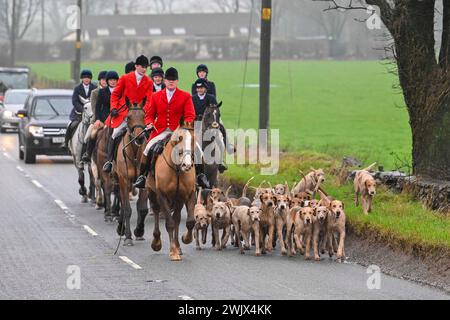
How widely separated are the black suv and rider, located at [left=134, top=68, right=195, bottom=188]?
50.7 ft

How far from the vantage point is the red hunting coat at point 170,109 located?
53.2 ft

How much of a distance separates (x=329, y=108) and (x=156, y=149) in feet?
136

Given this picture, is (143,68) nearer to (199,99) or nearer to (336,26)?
(199,99)

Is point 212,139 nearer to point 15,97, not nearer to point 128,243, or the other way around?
point 128,243

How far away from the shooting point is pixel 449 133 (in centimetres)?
1891

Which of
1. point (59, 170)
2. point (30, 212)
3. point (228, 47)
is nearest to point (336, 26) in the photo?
point (228, 47)

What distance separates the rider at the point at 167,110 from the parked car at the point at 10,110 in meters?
32.1

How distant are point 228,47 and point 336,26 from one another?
20869 millimetres

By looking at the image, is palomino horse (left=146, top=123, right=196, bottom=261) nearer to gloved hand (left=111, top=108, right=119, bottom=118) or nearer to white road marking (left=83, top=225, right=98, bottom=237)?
white road marking (left=83, top=225, right=98, bottom=237)

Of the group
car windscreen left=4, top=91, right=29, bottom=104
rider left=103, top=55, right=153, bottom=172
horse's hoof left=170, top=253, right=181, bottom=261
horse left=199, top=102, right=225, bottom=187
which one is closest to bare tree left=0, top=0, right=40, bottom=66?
car windscreen left=4, top=91, right=29, bottom=104

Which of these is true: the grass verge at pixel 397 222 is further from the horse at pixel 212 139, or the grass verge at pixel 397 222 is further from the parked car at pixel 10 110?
the parked car at pixel 10 110

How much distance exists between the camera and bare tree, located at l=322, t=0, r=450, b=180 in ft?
62.2

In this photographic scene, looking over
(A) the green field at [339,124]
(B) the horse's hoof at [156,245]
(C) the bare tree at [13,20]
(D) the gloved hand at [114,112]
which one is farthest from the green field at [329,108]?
(B) the horse's hoof at [156,245]

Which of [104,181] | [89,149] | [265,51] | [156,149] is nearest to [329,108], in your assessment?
[265,51]
